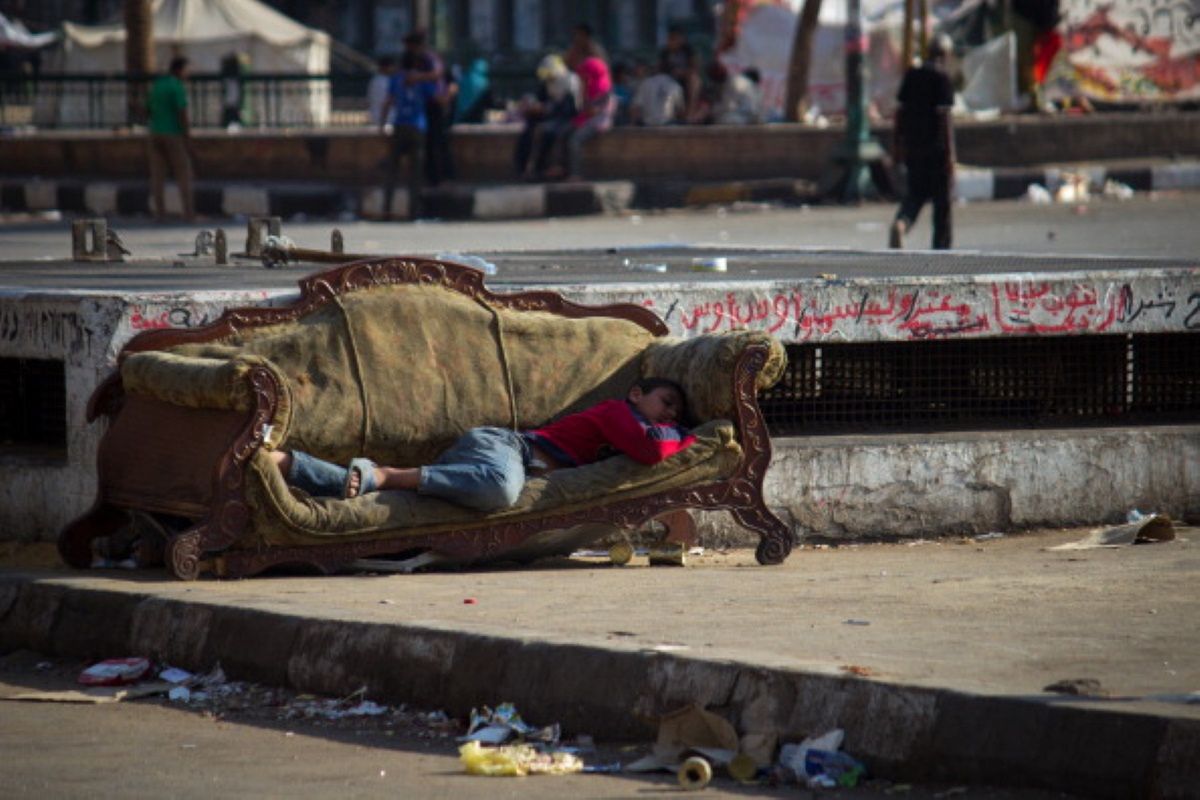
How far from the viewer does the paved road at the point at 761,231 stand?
16953mm

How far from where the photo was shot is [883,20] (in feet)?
99.9

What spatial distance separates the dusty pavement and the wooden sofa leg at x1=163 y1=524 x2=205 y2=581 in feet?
0.27

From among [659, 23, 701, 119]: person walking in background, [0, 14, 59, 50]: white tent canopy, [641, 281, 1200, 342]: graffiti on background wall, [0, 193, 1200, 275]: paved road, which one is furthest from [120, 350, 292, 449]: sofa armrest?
[0, 14, 59, 50]: white tent canopy

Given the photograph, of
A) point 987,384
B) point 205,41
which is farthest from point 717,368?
point 205,41

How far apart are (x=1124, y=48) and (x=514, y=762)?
2481cm

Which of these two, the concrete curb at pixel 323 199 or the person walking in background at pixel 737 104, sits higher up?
the person walking in background at pixel 737 104

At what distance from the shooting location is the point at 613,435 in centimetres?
737

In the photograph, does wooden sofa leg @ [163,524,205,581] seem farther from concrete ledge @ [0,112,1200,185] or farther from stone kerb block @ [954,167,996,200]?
concrete ledge @ [0,112,1200,185]

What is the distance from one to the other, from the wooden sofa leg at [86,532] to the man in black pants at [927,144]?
361 inches

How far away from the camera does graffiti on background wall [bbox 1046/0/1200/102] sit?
28.1m

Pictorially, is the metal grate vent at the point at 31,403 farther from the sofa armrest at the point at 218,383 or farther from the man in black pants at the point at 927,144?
the man in black pants at the point at 927,144

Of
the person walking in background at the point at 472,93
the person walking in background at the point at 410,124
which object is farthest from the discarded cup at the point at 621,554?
the person walking in background at the point at 472,93

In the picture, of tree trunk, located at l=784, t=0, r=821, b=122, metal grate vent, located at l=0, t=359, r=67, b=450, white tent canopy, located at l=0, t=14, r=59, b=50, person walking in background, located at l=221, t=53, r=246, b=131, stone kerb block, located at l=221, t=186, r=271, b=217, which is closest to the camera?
metal grate vent, located at l=0, t=359, r=67, b=450

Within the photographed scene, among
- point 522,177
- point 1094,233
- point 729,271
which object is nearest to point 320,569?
point 729,271
